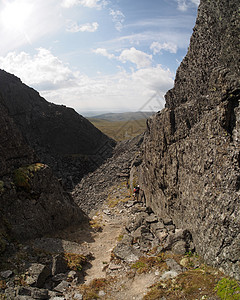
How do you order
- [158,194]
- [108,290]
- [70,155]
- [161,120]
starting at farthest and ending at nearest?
[70,155], [158,194], [161,120], [108,290]

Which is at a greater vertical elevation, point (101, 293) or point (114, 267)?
point (101, 293)

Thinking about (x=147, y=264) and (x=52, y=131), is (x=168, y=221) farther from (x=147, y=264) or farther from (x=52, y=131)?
(x=52, y=131)

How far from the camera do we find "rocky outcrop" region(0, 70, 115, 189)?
63.1 m

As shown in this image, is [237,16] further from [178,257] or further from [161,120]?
[178,257]

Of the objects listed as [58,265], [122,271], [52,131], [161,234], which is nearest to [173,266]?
[122,271]

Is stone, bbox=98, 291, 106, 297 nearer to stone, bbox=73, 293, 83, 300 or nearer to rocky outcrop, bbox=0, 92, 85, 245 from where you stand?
stone, bbox=73, 293, 83, 300

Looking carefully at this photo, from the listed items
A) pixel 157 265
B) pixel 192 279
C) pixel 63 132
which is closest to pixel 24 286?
pixel 157 265

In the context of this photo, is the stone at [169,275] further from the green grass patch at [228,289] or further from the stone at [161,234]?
the stone at [161,234]

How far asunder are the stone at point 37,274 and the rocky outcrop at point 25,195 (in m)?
3.51

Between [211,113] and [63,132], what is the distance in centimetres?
6066

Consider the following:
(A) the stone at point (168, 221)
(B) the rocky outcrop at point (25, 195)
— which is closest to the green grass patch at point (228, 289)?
(A) the stone at point (168, 221)

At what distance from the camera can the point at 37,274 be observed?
1369cm

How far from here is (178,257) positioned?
15.6 m

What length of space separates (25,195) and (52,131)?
4885 centimetres
